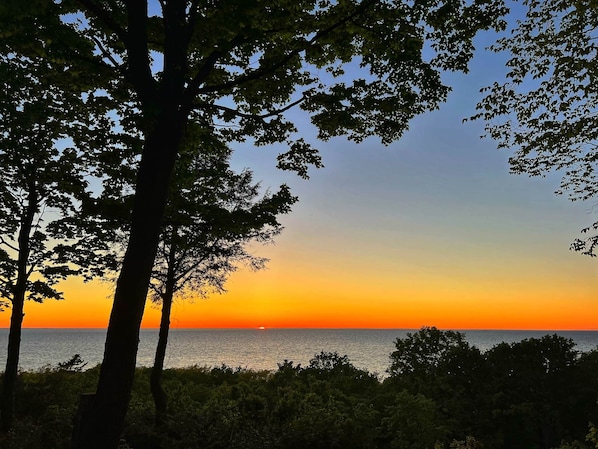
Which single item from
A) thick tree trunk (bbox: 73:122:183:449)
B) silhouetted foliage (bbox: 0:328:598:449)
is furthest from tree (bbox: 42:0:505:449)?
silhouetted foliage (bbox: 0:328:598:449)

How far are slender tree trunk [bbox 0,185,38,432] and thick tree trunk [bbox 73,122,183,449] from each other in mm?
9517

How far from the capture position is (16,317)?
47.1 feet

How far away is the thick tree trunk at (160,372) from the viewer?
1396cm

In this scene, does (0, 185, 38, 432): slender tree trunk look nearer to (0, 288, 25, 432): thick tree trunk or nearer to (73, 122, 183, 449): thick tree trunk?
(0, 288, 25, 432): thick tree trunk

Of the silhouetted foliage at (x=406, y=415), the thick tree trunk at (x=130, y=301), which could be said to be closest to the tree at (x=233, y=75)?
the thick tree trunk at (x=130, y=301)

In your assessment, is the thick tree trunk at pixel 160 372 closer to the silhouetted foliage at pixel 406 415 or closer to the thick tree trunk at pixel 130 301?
the silhouetted foliage at pixel 406 415

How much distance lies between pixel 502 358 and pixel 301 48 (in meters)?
12.1

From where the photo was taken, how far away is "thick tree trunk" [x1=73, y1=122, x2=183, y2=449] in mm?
6371

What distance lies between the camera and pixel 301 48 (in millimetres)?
8266

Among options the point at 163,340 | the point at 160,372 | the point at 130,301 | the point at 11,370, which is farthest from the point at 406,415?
the point at 11,370

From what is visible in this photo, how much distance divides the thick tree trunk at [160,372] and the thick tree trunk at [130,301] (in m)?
7.23

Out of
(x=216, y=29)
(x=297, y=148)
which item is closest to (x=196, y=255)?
(x=297, y=148)

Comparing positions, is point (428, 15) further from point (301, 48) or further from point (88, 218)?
point (88, 218)

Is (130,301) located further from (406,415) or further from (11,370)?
(11,370)
